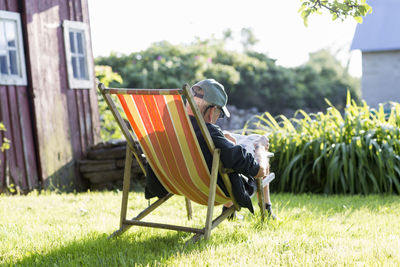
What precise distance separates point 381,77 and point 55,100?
29.1 feet

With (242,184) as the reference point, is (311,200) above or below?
below

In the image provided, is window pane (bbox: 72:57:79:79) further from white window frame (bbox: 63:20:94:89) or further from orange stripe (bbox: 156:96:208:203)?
orange stripe (bbox: 156:96:208:203)

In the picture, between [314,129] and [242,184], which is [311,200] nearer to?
[314,129]

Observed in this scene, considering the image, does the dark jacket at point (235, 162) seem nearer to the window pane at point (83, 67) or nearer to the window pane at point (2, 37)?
the window pane at point (2, 37)

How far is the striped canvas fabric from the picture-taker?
2.72 metres

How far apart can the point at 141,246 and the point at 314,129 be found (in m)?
3.47

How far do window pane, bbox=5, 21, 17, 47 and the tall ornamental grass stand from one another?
131 inches

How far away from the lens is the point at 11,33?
591cm

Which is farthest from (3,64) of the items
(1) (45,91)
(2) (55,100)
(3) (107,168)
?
(3) (107,168)

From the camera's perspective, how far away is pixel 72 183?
648 cm

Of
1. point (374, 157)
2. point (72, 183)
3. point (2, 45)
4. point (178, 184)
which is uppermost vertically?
point (2, 45)

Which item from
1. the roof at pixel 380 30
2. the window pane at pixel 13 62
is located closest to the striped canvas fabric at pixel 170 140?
the window pane at pixel 13 62

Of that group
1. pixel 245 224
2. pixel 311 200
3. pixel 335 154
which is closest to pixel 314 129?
pixel 335 154

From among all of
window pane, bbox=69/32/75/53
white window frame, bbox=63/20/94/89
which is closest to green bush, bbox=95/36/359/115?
white window frame, bbox=63/20/94/89
